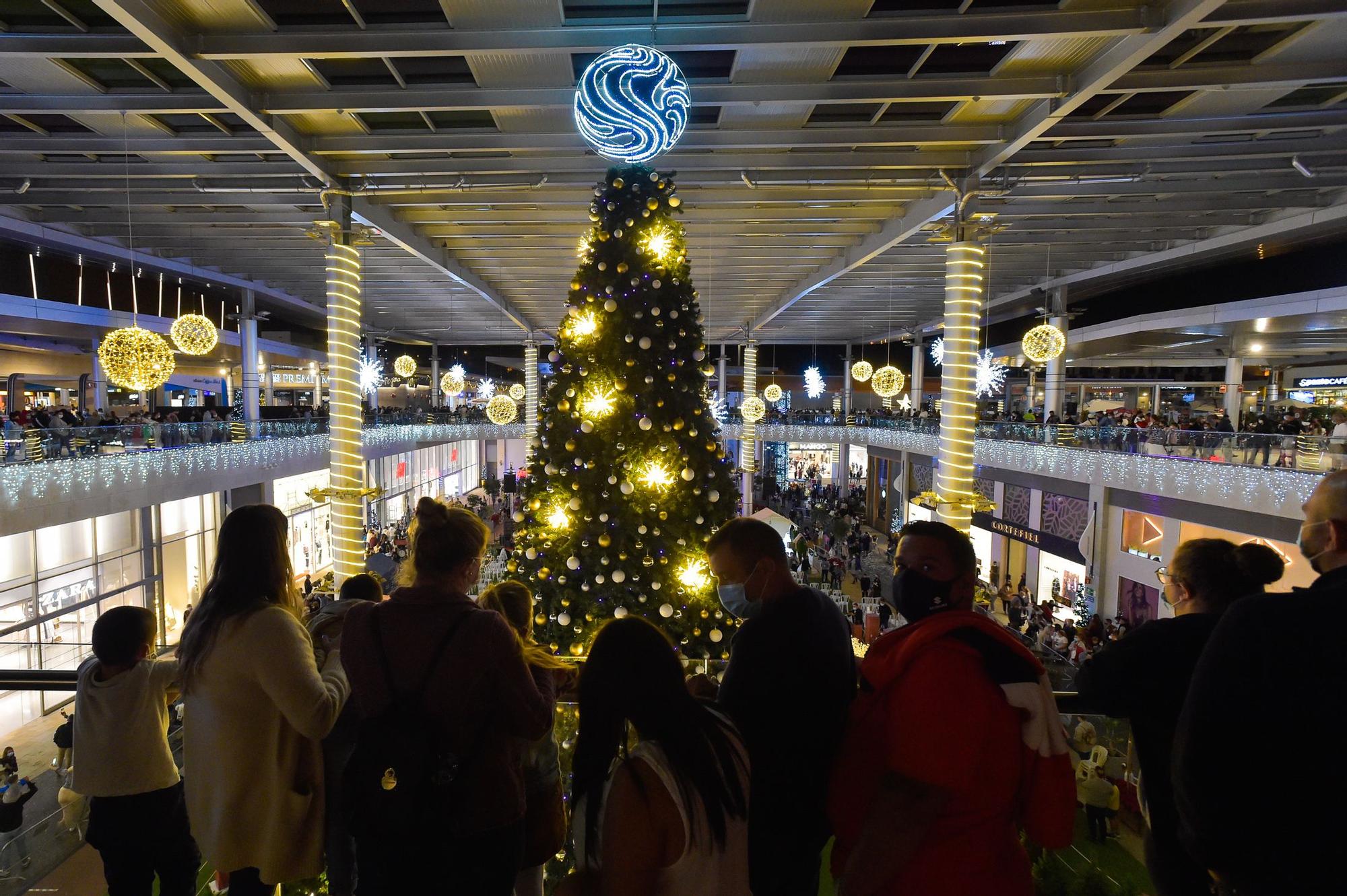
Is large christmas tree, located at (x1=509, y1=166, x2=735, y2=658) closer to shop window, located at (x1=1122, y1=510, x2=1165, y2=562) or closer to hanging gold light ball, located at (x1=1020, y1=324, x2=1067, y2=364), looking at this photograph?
hanging gold light ball, located at (x1=1020, y1=324, x2=1067, y2=364)

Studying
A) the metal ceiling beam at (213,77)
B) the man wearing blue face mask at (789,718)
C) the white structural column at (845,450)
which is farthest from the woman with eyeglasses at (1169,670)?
the white structural column at (845,450)

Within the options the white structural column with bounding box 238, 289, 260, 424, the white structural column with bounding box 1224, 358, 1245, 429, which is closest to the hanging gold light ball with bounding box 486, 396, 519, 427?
the white structural column with bounding box 238, 289, 260, 424

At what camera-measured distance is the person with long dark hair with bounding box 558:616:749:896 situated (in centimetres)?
139

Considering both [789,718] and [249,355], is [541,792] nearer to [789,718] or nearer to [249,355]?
[789,718]

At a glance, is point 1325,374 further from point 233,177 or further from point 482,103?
point 233,177

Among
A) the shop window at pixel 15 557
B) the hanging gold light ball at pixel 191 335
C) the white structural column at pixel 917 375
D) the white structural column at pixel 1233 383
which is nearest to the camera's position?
the shop window at pixel 15 557

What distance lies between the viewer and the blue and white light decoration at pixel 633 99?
5098 millimetres

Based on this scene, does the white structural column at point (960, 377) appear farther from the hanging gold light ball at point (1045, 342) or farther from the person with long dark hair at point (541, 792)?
the person with long dark hair at point (541, 792)

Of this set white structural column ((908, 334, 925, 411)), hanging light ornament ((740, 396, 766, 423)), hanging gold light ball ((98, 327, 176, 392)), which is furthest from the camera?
white structural column ((908, 334, 925, 411))

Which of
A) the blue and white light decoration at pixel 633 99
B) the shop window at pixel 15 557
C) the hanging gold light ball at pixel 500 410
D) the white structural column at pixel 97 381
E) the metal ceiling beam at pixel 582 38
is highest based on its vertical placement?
the metal ceiling beam at pixel 582 38

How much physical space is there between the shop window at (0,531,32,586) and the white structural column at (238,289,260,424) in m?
8.22

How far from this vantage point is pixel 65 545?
431 inches

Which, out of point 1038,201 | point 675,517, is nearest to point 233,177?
point 675,517

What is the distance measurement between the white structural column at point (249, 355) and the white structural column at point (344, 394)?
10.4 metres
